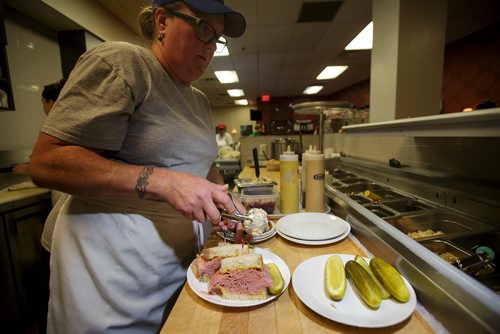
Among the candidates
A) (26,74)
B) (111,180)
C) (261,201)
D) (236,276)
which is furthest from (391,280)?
(26,74)

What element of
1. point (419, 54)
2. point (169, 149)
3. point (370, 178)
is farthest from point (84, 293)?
point (419, 54)

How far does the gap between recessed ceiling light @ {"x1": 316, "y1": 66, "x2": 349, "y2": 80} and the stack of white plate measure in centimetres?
637

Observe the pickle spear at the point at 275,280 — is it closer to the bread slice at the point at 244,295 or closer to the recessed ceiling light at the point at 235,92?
the bread slice at the point at 244,295

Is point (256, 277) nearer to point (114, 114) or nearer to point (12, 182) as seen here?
point (114, 114)

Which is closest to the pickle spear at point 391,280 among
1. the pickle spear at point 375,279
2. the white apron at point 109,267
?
the pickle spear at point 375,279

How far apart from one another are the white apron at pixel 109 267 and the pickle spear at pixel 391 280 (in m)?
0.73

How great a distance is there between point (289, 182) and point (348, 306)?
25.6 inches

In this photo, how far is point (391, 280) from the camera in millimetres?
605

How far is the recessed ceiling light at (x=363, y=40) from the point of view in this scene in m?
4.22

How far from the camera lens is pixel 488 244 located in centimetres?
93

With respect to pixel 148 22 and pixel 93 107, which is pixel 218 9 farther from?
pixel 93 107

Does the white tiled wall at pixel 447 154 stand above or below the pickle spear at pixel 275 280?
above

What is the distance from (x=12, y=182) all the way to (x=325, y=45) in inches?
218

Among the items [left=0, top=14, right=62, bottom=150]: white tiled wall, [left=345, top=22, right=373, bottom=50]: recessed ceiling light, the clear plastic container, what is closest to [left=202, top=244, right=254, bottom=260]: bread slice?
the clear plastic container
